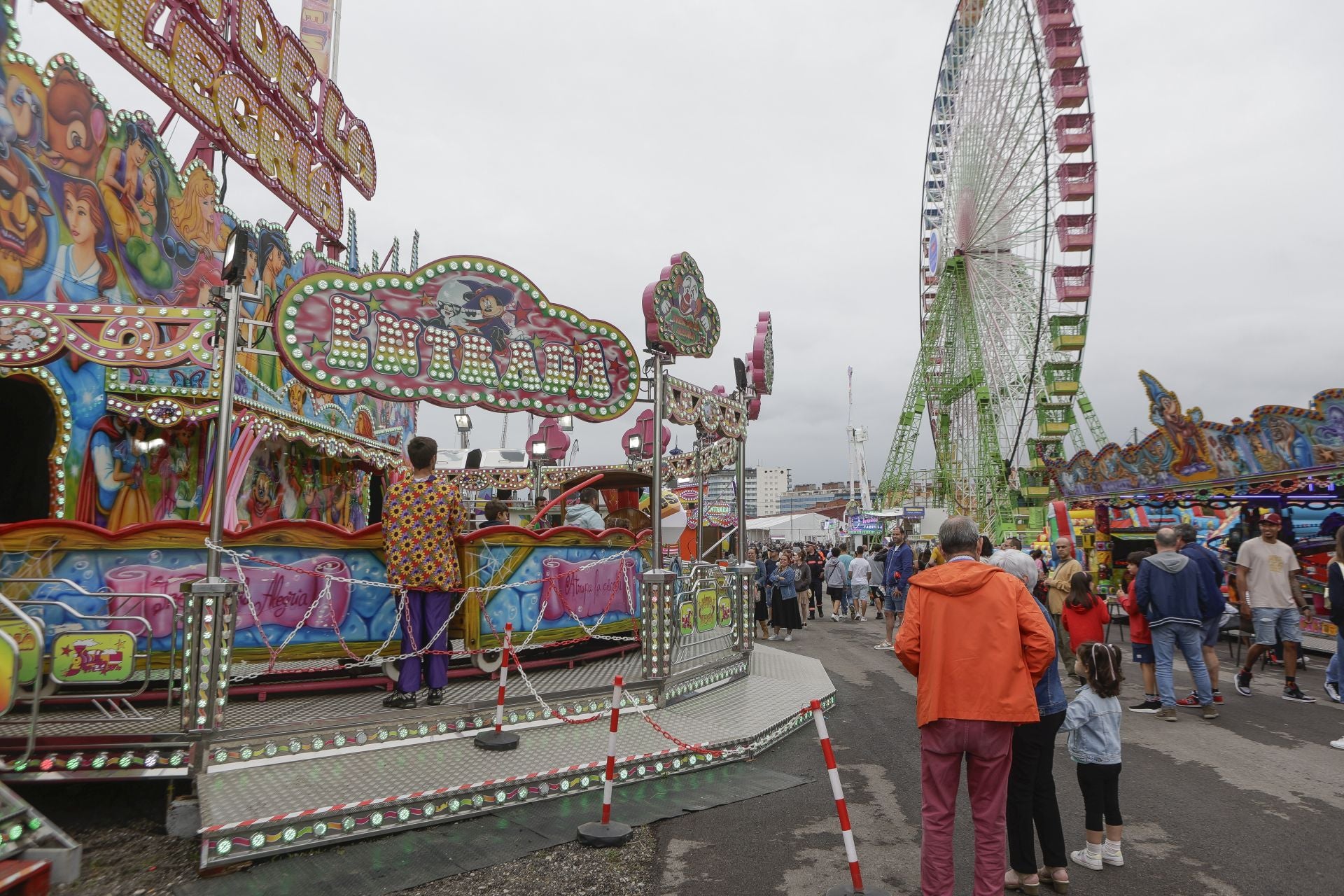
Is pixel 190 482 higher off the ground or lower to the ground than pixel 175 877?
higher

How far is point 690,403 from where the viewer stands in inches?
261

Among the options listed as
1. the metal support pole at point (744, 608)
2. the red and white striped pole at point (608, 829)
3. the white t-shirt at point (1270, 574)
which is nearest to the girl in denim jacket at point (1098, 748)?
the red and white striped pole at point (608, 829)

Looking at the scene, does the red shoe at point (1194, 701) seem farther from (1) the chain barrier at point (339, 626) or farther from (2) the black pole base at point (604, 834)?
(1) the chain barrier at point (339, 626)

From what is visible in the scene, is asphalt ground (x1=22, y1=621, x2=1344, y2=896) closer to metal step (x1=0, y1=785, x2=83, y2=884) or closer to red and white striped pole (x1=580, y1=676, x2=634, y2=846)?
red and white striped pole (x1=580, y1=676, x2=634, y2=846)

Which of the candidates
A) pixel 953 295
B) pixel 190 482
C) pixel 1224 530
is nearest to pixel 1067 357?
pixel 953 295

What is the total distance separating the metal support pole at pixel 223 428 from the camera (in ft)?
12.8

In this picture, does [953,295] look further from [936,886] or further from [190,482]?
[936,886]

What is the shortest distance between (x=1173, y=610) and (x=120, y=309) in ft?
25.5

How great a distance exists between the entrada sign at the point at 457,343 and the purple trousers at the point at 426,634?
4.33 feet

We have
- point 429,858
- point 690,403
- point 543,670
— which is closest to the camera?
point 429,858

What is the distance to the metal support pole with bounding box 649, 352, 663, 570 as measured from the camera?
5.79 meters

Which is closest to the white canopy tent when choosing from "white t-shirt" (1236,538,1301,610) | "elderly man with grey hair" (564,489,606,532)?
"elderly man with grey hair" (564,489,606,532)

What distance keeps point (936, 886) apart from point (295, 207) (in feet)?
39.5

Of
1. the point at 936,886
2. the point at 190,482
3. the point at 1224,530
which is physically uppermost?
the point at 190,482
